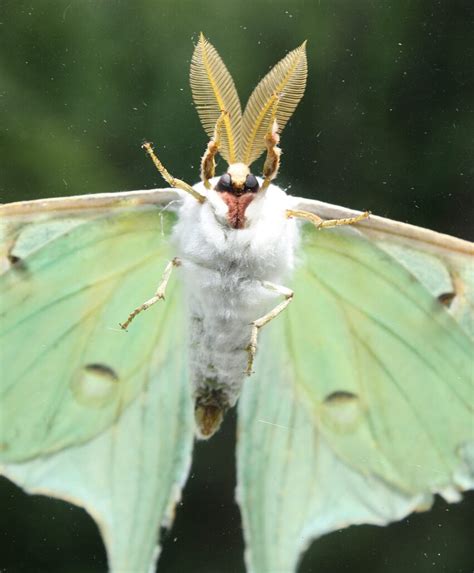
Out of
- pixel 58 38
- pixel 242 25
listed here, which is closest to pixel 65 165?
pixel 58 38

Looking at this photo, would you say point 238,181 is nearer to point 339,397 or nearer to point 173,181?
point 173,181

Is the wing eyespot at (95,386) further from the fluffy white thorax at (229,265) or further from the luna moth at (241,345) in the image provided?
the fluffy white thorax at (229,265)

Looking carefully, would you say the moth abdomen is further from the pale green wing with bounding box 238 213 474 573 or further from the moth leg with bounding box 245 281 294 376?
the moth leg with bounding box 245 281 294 376

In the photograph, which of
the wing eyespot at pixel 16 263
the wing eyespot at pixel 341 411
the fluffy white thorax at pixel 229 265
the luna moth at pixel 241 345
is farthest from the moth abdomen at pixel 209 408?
the wing eyespot at pixel 16 263

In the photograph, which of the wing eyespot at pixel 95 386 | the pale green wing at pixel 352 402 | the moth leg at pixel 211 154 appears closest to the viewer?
the moth leg at pixel 211 154

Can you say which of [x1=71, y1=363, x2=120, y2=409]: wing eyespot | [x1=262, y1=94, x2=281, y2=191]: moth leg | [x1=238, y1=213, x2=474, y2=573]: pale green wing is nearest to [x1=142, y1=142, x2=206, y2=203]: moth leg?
[x1=262, y1=94, x2=281, y2=191]: moth leg

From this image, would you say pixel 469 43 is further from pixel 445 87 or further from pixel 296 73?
pixel 296 73

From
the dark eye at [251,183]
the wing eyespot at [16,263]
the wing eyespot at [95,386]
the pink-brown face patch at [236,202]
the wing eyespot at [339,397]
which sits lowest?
the wing eyespot at [339,397]
